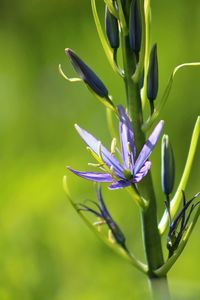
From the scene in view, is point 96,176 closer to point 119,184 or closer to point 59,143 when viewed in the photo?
point 119,184

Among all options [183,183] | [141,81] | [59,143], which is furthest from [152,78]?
[59,143]

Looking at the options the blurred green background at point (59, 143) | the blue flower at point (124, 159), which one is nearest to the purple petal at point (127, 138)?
the blue flower at point (124, 159)

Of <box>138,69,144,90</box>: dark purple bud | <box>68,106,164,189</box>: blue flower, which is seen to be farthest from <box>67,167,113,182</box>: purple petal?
<box>138,69,144,90</box>: dark purple bud

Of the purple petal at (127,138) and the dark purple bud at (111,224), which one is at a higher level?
the purple petal at (127,138)

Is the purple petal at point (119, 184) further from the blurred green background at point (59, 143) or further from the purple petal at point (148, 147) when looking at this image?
the blurred green background at point (59, 143)

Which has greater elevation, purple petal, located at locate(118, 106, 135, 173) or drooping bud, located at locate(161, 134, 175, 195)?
purple petal, located at locate(118, 106, 135, 173)

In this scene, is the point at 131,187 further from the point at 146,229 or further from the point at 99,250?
the point at 99,250

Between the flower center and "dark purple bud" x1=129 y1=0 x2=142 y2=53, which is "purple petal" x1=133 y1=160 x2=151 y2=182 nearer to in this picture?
the flower center
